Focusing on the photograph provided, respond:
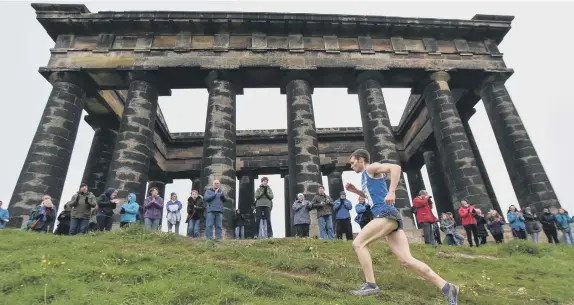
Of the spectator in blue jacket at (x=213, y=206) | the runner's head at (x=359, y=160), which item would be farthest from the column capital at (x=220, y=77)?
the runner's head at (x=359, y=160)

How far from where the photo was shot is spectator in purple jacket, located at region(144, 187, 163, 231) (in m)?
11.1

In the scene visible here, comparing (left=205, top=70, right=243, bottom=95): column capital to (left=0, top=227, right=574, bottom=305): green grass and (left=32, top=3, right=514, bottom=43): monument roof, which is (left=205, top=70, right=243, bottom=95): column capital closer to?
(left=32, top=3, right=514, bottom=43): monument roof

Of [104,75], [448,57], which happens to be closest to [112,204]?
[104,75]

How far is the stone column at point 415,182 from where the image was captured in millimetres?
23828

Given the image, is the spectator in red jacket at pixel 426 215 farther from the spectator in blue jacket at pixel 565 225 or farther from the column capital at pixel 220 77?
the column capital at pixel 220 77

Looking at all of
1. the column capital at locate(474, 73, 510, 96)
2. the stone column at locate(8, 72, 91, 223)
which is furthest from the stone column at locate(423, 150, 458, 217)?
the stone column at locate(8, 72, 91, 223)

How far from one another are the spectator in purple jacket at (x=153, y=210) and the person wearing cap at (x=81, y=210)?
58.2 inches

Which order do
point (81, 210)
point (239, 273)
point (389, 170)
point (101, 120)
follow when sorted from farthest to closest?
point (101, 120)
point (81, 210)
point (239, 273)
point (389, 170)

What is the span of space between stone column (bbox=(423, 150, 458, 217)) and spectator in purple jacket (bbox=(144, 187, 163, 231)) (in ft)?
51.7

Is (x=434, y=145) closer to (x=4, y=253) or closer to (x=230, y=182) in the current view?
(x=230, y=182)

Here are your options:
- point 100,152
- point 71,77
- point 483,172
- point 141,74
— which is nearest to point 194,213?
point 141,74

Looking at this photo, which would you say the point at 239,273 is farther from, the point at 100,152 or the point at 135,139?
the point at 100,152

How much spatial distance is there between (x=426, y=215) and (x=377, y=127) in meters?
5.83

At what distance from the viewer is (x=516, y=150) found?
53.4 feet
